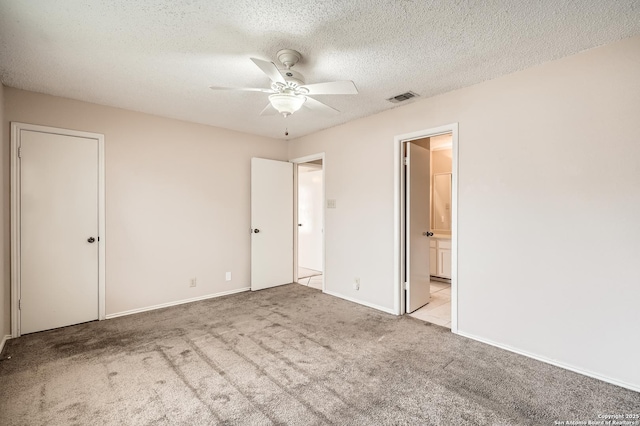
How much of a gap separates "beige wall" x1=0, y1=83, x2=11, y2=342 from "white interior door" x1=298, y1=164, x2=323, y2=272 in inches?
175

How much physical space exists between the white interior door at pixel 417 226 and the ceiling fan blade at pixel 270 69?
6.64ft

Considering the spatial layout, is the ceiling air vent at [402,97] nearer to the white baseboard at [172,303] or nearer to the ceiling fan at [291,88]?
the ceiling fan at [291,88]

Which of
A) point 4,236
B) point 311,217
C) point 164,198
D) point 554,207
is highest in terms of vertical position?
point 164,198

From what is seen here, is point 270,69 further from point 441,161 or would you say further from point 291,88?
point 441,161

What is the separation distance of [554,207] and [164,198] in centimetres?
430

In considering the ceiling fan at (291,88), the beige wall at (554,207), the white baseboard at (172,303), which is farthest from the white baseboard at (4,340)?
the beige wall at (554,207)

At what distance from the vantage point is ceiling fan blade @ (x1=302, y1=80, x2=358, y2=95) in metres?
2.15

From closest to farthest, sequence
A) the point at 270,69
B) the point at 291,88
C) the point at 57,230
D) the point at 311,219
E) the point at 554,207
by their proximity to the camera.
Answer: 1. the point at 270,69
2. the point at 291,88
3. the point at 554,207
4. the point at 57,230
5. the point at 311,219

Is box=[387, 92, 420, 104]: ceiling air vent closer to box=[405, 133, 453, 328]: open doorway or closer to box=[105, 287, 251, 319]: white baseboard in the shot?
box=[405, 133, 453, 328]: open doorway

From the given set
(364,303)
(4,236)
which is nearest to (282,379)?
(364,303)

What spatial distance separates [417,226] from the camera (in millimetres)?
3811

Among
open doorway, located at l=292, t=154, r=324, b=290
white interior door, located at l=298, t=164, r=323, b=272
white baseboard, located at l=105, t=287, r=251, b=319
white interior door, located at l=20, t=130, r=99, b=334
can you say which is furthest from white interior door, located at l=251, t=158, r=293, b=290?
white interior door, located at l=20, t=130, r=99, b=334

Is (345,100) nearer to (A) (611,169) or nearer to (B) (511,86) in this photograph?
(B) (511,86)

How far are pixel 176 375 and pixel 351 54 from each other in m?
2.87
